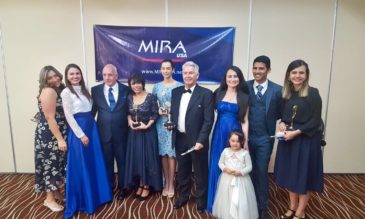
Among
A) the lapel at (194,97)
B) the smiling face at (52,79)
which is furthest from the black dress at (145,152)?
the smiling face at (52,79)

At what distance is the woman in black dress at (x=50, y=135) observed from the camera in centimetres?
257

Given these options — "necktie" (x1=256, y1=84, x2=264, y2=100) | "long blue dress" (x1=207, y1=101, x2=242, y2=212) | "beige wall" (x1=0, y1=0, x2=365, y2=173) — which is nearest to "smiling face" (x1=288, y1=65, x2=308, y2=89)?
"necktie" (x1=256, y1=84, x2=264, y2=100)

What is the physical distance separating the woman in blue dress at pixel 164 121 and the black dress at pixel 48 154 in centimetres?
105

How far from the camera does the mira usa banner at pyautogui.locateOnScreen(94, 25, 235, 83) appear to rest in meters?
3.50

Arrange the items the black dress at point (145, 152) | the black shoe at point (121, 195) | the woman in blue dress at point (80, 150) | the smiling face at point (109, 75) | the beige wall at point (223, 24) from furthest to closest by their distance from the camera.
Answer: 1. the beige wall at point (223, 24)
2. the black shoe at point (121, 195)
3. the black dress at point (145, 152)
4. the smiling face at point (109, 75)
5. the woman in blue dress at point (80, 150)

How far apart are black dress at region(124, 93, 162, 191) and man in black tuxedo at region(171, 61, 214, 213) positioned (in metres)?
0.29

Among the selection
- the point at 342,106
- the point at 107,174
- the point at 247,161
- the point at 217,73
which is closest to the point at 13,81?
the point at 107,174

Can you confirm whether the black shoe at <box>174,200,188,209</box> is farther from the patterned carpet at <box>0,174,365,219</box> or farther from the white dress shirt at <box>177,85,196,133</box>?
the white dress shirt at <box>177,85,196,133</box>

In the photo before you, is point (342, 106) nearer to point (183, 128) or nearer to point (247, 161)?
point (247, 161)

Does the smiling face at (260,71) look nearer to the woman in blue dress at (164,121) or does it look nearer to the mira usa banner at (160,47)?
the woman in blue dress at (164,121)

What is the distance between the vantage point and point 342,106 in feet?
12.2

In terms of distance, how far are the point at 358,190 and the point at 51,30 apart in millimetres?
4763

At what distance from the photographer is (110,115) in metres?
2.81

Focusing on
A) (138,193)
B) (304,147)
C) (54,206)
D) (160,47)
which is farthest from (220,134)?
(54,206)
